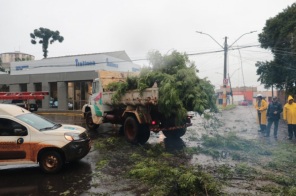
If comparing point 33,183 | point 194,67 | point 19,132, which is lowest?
point 33,183

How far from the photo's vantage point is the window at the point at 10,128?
684 cm

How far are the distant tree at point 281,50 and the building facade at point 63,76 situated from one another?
15462 millimetres

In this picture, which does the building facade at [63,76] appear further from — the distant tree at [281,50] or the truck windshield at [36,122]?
the truck windshield at [36,122]

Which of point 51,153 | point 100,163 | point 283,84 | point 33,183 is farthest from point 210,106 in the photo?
point 283,84

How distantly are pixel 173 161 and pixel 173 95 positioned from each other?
2.00 m

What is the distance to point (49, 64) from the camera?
29.0 metres

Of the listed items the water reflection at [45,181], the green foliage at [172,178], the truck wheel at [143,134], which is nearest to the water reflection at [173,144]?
the truck wheel at [143,134]

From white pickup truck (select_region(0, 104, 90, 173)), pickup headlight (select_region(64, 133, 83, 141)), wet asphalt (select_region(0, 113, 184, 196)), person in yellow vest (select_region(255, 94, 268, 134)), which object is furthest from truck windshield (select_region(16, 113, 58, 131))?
person in yellow vest (select_region(255, 94, 268, 134))

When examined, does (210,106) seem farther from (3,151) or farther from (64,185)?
(3,151)

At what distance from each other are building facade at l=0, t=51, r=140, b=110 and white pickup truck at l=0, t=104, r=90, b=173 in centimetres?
1931

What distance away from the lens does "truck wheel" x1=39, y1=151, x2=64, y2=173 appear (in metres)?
6.91

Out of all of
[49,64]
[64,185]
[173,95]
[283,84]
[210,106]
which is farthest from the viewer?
[283,84]

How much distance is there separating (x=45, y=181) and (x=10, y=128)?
1.69 meters

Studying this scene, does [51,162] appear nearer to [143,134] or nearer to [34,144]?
[34,144]
